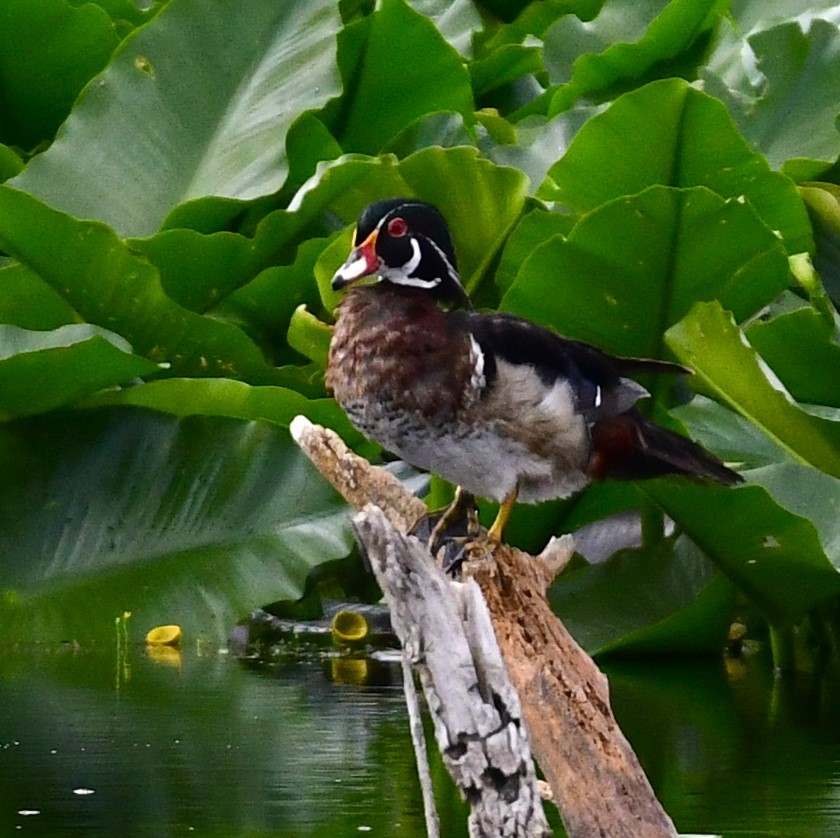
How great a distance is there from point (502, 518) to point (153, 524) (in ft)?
5.38

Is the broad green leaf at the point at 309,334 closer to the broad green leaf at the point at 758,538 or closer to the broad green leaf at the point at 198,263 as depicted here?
the broad green leaf at the point at 198,263

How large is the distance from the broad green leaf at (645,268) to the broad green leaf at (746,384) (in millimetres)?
178

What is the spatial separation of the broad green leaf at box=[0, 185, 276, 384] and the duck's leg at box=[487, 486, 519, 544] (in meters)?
1.58

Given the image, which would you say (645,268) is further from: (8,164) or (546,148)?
(8,164)

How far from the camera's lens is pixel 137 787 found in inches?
105

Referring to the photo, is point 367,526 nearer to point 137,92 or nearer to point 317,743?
point 317,743

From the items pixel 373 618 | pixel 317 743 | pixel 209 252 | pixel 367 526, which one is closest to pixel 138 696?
pixel 317 743

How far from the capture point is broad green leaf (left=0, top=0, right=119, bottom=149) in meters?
4.79

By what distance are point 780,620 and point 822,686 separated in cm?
15

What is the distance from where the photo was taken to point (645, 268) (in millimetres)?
3377

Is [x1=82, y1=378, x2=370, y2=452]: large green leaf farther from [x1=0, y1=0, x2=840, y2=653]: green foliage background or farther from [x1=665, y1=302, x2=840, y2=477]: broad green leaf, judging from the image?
[x1=665, y1=302, x2=840, y2=477]: broad green leaf

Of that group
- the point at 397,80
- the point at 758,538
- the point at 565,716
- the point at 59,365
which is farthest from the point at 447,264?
the point at 397,80

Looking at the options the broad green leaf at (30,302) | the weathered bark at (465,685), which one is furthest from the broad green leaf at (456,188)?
the weathered bark at (465,685)

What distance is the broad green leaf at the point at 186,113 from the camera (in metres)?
4.41
